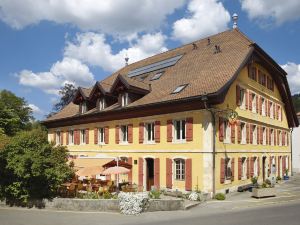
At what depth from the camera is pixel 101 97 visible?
31172mm

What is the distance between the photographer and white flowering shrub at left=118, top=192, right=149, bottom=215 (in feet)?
56.3

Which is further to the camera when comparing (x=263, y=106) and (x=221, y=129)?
(x=263, y=106)

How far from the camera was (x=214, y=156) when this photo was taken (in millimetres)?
22234

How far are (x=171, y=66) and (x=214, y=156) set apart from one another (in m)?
10.7

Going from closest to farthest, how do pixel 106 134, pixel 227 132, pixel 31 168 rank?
1. pixel 31 168
2. pixel 227 132
3. pixel 106 134

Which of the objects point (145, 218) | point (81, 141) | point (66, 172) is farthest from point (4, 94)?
point (145, 218)

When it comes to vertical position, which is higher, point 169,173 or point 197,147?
point 197,147

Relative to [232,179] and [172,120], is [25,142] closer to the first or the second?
[172,120]

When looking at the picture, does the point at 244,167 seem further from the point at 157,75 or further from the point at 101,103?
the point at 101,103

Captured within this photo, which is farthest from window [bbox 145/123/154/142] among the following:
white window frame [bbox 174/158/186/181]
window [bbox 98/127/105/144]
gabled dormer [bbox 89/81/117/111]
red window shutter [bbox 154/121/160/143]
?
window [bbox 98/127/105/144]

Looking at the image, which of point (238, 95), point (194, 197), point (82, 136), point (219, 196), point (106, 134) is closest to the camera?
→ point (194, 197)

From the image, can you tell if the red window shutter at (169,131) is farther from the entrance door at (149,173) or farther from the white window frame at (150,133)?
the entrance door at (149,173)

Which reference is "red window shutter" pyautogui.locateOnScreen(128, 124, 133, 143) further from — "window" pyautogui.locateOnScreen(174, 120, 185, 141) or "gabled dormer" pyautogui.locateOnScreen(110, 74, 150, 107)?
"window" pyautogui.locateOnScreen(174, 120, 185, 141)

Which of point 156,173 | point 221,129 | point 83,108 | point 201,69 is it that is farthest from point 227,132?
point 83,108
